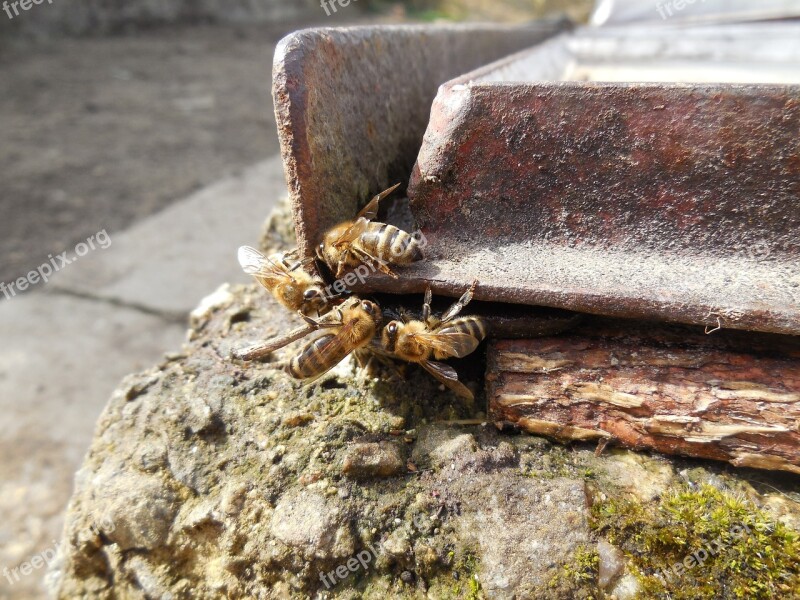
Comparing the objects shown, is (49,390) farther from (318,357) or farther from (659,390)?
(659,390)

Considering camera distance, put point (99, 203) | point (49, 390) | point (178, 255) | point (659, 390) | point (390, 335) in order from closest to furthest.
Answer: point (659, 390) → point (390, 335) → point (49, 390) → point (178, 255) → point (99, 203)

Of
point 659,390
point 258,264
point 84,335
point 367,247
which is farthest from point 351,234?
point 84,335

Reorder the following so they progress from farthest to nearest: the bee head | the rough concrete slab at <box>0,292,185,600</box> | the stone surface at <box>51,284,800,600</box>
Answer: the rough concrete slab at <box>0,292,185,600</box>
the bee head
the stone surface at <box>51,284,800,600</box>

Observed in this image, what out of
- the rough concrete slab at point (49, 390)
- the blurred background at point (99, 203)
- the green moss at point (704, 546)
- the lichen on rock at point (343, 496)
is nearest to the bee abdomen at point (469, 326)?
the lichen on rock at point (343, 496)

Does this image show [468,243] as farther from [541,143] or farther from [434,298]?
[541,143]

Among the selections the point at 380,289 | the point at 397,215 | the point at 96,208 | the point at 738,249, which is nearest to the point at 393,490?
the point at 380,289

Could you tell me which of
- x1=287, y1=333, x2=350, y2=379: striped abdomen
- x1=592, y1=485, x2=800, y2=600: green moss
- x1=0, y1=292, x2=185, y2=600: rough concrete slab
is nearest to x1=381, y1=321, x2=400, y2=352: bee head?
x1=287, y1=333, x2=350, y2=379: striped abdomen

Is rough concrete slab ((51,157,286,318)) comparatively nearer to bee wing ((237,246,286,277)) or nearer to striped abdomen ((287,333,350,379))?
bee wing ((237,246,286,277))
